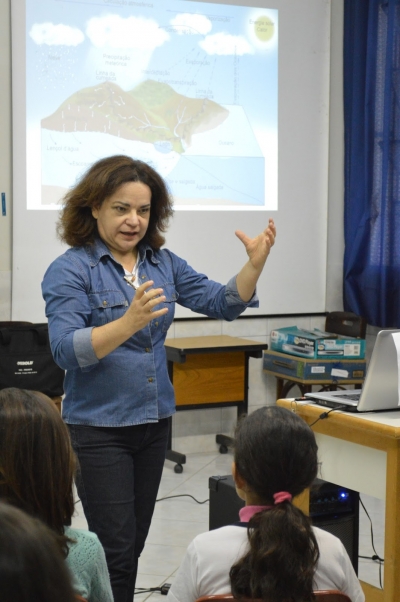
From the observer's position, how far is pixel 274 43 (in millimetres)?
5016

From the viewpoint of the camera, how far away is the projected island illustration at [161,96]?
175 inches

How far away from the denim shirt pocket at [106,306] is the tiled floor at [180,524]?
4.40 feet

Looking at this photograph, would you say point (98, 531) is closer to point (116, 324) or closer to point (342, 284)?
point (116, 324)

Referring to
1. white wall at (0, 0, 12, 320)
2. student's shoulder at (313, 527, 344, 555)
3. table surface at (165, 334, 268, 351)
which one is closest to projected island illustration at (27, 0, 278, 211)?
white wall at (0, 0, 12, 320)

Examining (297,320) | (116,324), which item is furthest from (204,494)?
(116,324)

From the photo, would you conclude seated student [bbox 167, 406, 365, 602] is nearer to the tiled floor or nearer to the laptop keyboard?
the laptop keyboard

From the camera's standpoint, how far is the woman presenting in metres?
1.90

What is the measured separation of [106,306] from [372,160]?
10.8 ft

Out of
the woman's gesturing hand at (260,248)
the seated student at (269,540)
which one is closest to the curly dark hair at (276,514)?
the seated student at (269,540)

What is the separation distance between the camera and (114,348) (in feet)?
6.04

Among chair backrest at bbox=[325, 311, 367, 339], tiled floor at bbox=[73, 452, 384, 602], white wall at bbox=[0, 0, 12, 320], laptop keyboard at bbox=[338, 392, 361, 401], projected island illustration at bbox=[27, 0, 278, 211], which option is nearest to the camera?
laptop keyboard at bbox=[338, 392, 361, 401]

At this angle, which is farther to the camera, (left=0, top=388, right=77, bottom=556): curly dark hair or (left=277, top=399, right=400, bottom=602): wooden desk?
(left=277, top=399, right=400, bottom=602): wooden desk

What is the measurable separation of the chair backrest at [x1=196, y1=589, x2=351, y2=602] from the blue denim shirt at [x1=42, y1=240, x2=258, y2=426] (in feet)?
2.32

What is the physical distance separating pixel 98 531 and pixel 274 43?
12.7 ft
